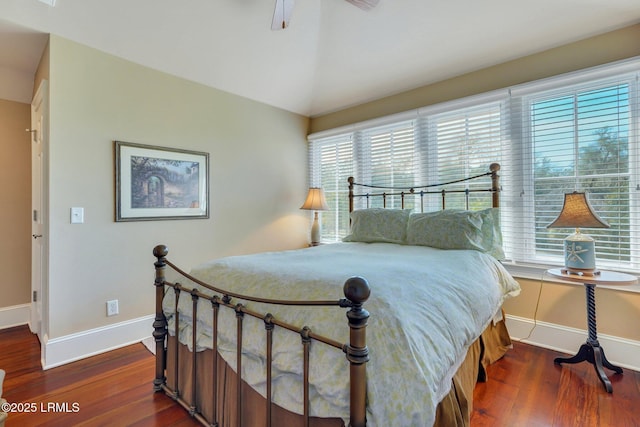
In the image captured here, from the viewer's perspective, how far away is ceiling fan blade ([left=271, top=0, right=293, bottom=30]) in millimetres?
2199

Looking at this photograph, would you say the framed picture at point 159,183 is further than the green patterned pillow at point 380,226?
No

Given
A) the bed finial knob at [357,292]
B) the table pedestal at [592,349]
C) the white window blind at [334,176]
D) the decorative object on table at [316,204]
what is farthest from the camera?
the white window blind at [334,176]

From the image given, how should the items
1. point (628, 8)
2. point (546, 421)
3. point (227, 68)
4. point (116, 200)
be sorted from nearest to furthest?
1. point (546, 421)
2. point (628, 8)
3. point (116, 200)
4. point (227, 68)

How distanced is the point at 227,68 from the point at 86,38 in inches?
46.5

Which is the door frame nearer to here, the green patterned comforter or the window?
the green patterned comforter

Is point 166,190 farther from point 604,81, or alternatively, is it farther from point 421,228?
point 604,81

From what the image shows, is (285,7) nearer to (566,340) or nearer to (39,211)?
(39,211)

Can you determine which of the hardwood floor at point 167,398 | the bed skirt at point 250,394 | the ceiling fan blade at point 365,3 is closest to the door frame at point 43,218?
the hardwood floor at point 167,398

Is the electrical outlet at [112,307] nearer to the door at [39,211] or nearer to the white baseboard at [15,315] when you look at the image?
the door at [39,211]

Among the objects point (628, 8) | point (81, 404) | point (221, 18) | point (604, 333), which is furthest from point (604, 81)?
point (81, 404)

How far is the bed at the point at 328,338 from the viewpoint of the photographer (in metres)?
0.96

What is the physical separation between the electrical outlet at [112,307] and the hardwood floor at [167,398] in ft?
1.08

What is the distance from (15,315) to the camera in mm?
3049

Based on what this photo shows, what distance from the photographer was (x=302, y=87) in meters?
3.89
